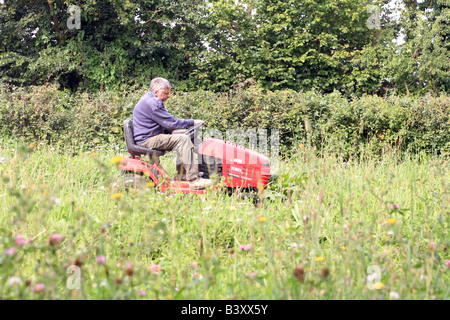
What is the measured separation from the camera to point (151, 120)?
4.38 metres

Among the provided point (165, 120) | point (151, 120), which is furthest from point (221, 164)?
point (151, 120)

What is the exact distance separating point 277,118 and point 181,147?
4.04 meters

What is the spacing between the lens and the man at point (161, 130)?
419 centimetres

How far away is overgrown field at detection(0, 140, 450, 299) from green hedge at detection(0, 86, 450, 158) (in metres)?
3.34

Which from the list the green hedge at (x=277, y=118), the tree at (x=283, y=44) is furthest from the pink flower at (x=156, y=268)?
the tree at (x=283, y=44)

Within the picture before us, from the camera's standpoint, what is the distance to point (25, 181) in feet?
12.5

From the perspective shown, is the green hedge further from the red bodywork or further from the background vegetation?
the background vegetation

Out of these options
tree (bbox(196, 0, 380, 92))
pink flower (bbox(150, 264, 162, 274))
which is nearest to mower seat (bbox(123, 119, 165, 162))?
pink flower (bbox(150, 264, 162, 274))

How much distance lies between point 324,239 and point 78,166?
3.53 m

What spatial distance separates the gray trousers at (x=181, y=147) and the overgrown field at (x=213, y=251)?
0.53 metres

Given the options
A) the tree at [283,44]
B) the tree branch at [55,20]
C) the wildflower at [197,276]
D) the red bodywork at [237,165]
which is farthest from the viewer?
the tree at [283,44]

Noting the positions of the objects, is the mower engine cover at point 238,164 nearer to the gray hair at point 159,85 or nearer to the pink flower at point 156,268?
the gray hair at point 159,85

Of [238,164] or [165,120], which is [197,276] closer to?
A: [238,164]

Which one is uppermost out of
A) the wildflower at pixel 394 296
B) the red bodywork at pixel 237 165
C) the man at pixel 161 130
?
the man at pixel 161 130
